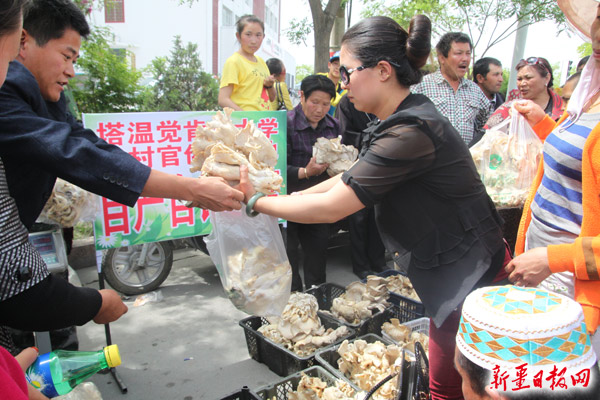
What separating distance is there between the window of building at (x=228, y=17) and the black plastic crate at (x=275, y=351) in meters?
24.4

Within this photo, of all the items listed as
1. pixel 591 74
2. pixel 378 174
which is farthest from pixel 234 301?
pixel 591 74

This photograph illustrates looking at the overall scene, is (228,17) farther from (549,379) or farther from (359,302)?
(549,379)

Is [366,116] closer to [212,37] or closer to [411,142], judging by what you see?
[411,142]

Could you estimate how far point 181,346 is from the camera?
10.5ft

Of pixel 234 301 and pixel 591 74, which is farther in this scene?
pixel 234 301

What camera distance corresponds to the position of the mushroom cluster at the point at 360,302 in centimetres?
292

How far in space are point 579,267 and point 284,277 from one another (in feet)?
4.06

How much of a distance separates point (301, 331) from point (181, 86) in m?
7.42

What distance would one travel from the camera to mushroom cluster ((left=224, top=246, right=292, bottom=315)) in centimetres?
199

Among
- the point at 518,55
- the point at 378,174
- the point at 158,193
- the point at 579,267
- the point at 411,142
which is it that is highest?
the point at 518,55

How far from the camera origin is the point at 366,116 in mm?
4168

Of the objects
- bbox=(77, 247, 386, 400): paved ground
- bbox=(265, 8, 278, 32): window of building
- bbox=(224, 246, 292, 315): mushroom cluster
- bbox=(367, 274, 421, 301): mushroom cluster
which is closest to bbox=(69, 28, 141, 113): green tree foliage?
bbox=(77, 247, 386, 400): paved ground

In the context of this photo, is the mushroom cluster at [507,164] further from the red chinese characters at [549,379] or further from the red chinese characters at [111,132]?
the red chinese characters at [111,132]

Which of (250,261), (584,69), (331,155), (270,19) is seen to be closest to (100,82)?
(331,155)
